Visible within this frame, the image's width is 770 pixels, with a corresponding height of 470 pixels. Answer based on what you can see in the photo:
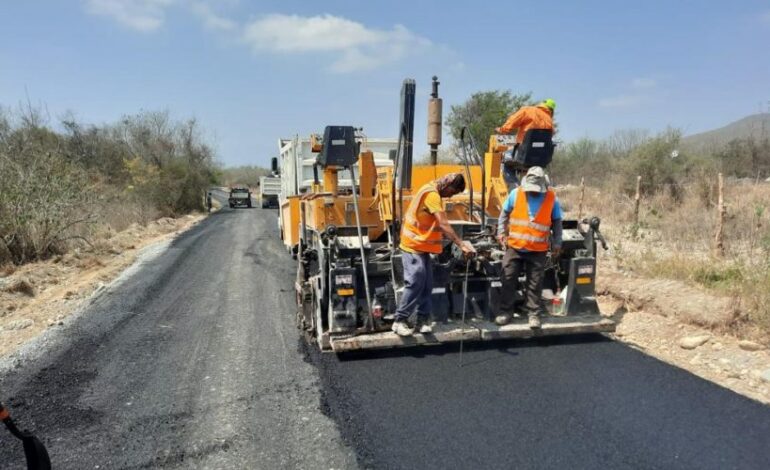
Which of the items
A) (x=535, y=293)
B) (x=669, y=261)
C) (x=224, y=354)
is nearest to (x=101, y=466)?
(x=224, y=354)

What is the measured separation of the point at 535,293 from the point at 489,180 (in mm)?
1652

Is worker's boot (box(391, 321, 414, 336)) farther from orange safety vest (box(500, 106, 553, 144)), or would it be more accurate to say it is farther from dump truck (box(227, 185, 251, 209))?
dump truck (box(227, 185, 251, 209))

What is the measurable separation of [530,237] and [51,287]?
310 inches

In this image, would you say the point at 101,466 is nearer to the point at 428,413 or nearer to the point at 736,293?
the point at 428,413

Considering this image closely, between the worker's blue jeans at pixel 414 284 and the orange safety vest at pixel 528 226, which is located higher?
the orange safety vest at pixel 528 226

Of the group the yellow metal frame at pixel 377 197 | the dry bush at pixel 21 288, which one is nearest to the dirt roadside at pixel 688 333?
the yellow metal frame at pixel 377 197

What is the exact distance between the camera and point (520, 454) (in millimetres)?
3152

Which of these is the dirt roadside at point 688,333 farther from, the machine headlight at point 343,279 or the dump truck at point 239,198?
the dump truck at point 239,198

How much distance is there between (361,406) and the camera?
12.6ft

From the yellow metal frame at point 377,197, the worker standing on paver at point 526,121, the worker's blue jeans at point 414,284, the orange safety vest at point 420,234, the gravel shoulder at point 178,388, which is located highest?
the worker standing on paver at point 526,121

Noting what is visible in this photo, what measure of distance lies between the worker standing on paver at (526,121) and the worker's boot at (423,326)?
83.2 inches

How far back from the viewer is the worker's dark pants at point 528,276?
5137 mm

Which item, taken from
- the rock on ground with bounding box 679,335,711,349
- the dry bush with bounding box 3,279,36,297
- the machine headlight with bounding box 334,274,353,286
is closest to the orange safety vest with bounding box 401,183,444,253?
the machine headlight with bounding box 334,274,353,286

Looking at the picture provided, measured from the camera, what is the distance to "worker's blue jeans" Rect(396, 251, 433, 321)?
190 inches
